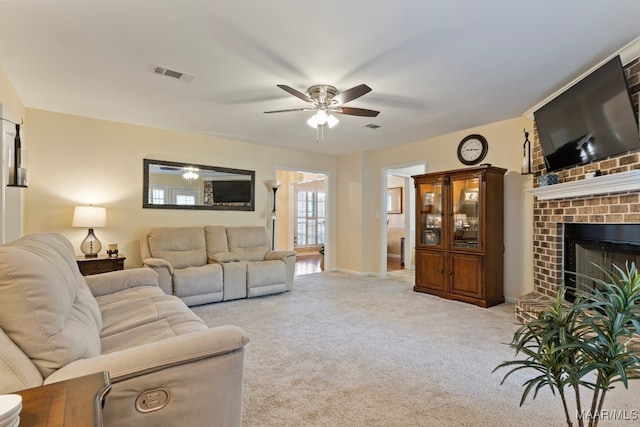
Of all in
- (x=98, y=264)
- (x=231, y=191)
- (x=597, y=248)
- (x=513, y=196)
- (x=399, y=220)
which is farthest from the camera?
(x=399, y=220)

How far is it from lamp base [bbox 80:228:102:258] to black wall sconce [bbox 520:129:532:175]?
5.49m

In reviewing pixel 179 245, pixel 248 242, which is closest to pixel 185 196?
pixel 179 245

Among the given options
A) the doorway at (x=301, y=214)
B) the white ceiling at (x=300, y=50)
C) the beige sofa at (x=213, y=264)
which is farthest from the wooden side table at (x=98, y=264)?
the doorway at (x=301, y=214)

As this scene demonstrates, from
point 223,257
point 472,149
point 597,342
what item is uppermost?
point 472,149

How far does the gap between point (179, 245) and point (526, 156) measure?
15.6 ft

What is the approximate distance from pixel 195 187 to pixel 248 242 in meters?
1.22

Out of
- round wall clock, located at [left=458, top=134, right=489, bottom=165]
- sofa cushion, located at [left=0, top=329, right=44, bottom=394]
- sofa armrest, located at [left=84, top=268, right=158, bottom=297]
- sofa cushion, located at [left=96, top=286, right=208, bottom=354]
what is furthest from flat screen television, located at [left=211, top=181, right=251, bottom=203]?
sofa cushion, located at [left=0, top=329, right=44, bottom=394]

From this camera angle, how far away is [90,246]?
13.4 ft

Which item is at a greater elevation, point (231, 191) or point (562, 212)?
point (231, 191)

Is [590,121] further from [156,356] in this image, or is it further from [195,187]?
[195,187]

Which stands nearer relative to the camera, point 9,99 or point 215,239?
point 9,99

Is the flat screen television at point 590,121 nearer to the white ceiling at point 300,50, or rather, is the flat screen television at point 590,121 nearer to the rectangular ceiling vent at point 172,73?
the white ceiling at point 300,50

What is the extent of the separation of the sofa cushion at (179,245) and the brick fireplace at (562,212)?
Result: 4.09 m

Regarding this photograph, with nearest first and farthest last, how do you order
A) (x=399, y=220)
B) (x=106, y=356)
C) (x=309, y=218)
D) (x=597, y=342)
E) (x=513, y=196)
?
(x=597, y=342) < (x=106, y=356) < (x=513, y=196) < (x=399, y=220) < (x=309, y=218)
